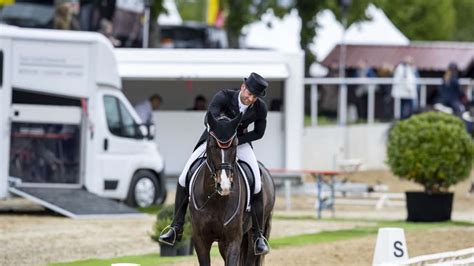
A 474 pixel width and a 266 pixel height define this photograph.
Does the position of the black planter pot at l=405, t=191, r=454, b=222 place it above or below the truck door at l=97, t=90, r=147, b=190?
below

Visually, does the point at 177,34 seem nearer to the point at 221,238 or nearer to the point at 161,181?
the point at 161,181

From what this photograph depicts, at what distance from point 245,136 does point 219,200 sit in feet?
2.94

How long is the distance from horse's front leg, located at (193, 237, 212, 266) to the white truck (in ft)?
36.1

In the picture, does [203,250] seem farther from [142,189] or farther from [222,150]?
[142,189]

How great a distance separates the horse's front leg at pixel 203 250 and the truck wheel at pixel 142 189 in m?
13.6

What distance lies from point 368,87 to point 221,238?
2388cm

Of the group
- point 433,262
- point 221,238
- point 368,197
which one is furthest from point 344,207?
point 221,238

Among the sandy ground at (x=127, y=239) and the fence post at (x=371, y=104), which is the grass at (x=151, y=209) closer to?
the sandy ground at (x=127, y=239)

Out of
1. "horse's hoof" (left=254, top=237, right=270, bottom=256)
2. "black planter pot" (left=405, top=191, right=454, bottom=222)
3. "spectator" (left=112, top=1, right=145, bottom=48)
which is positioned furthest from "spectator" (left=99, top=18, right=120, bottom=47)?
"horse's hoof" (left=254, top=237, right=270, bottom=256)

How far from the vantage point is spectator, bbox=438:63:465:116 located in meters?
37.4

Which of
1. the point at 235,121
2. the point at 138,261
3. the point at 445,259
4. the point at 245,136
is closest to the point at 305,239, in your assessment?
the point at 138,261

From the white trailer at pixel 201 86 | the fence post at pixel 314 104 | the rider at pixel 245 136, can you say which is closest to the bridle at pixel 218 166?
the rider at pixel 245 136

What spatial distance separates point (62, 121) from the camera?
2794cm

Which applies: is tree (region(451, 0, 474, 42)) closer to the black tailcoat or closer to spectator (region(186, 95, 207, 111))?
spectator (region(186, 95, 207, 111))
